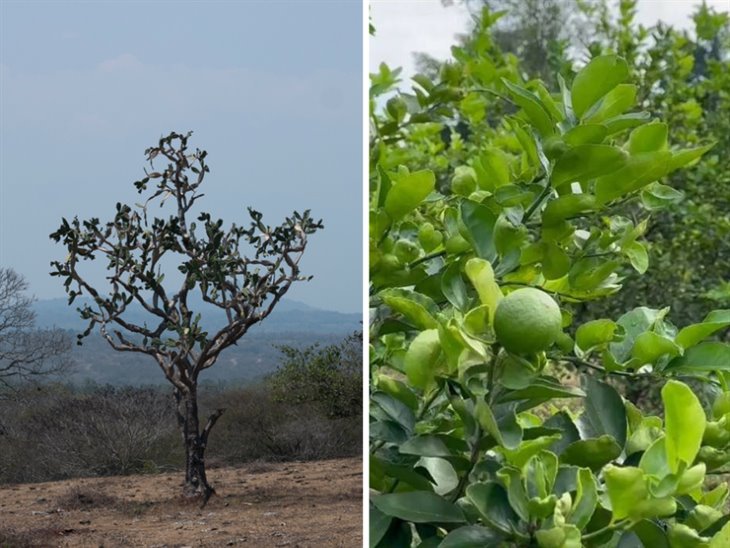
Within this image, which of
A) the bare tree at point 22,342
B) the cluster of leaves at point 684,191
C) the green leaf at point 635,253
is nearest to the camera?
the green leaf at point 635,253

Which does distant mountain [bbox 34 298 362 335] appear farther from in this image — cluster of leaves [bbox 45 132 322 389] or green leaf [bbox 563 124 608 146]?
green leaf [bbox 563 124 608 146]

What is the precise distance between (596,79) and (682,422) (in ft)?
0.71

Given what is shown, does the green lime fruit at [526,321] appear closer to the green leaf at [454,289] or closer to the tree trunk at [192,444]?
the green leaf at [454,289]

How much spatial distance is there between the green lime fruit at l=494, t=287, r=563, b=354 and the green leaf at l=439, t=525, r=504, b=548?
106 millimetres

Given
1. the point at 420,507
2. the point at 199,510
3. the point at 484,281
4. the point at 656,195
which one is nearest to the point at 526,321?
the point at 484,281

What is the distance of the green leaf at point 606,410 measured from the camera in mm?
574

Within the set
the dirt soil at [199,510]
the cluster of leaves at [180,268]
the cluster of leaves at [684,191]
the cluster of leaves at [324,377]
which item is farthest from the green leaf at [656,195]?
the cluster of leaves at [684,191]

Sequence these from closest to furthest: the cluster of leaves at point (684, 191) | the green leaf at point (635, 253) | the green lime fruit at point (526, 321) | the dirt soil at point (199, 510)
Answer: the green lime fruit at point (526, 321) < the green leaf at point (635, 253) < the dirt soil at point (199, 510) < the cluster of leaves at point (684, 191)

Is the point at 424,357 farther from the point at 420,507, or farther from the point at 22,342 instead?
the point at 22,342

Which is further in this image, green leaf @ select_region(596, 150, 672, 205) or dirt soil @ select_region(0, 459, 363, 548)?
dirt soil @ select_region(0, 459, 363, 548)

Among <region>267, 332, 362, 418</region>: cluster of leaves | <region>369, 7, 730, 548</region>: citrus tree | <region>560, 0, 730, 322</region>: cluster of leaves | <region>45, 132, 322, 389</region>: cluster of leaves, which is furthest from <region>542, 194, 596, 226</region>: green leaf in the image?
<region>560, 0, 730, 322</region>: cluster of leaves

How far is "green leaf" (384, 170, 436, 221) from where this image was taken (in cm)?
60

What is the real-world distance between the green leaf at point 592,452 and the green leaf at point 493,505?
0.07m

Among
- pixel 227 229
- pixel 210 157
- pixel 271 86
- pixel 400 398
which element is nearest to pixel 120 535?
pixel 227 229
